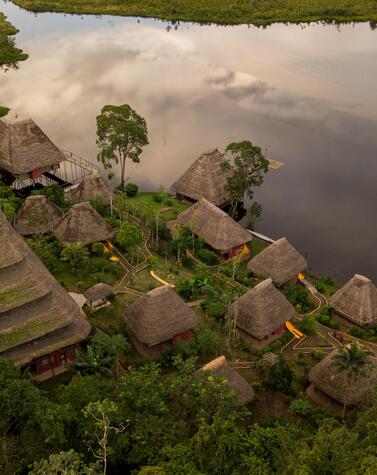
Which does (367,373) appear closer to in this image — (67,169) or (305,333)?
(305,333)

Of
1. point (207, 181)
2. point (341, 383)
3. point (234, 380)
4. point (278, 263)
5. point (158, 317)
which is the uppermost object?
point (207, 181)

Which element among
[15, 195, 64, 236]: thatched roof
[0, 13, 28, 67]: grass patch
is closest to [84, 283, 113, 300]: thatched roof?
[15, 195, 64, 236]: thatched roof

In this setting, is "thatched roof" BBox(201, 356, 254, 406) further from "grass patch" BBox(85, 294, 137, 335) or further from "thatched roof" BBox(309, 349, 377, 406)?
"grass patch" BBox(85, 294, 137, 335)

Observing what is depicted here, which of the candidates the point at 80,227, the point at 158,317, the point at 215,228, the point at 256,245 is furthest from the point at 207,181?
the point at 158,317

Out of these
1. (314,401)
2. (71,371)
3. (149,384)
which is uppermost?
(149,384)

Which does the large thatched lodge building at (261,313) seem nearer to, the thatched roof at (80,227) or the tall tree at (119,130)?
the thatched roof at (80,227)

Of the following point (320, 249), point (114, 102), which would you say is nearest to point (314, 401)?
point (320, 249)

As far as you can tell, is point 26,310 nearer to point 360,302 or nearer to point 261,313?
point 261,313
